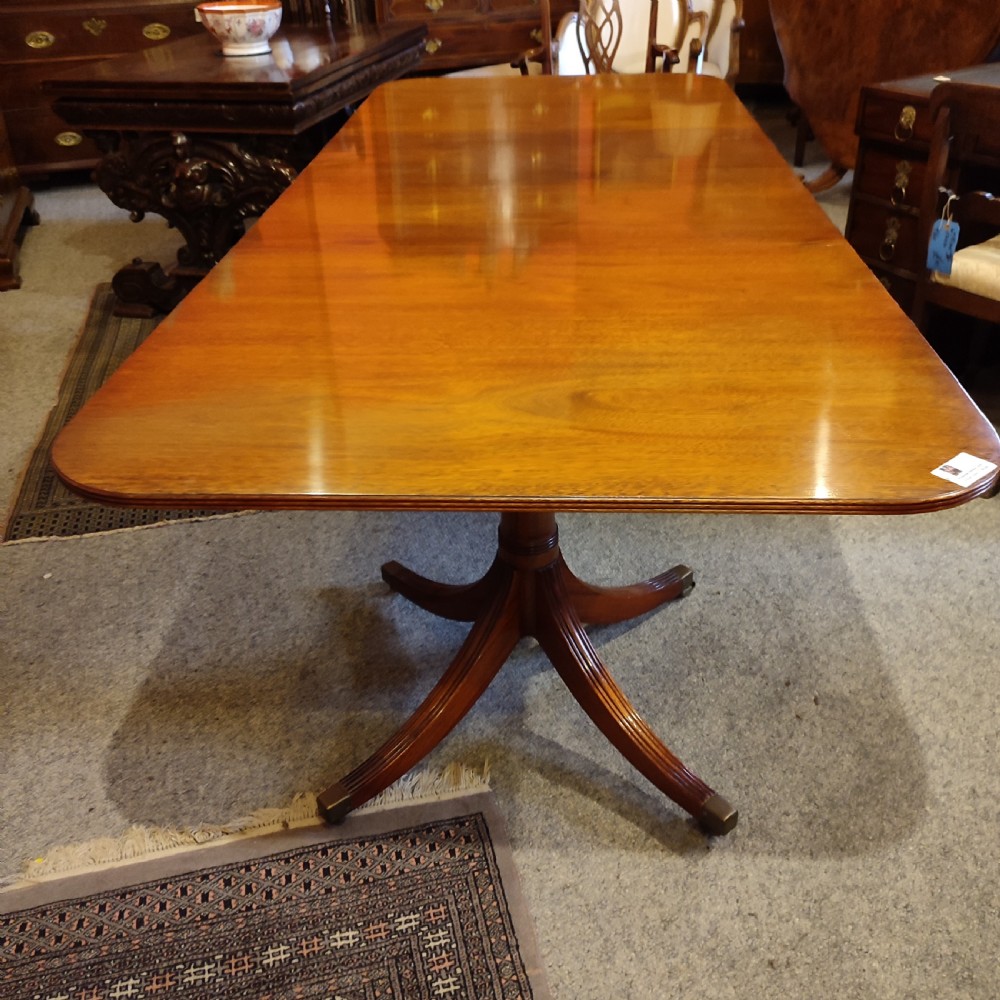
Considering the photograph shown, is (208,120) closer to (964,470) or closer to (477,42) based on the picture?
(477,42)

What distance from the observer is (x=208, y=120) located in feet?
7.27

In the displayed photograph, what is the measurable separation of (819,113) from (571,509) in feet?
9.90

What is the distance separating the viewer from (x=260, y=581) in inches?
65.6

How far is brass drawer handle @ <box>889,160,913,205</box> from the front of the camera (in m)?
2.09

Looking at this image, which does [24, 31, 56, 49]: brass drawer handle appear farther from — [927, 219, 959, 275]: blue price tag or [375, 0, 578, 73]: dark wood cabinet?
[927, 219, 959, 275]: blue price tag

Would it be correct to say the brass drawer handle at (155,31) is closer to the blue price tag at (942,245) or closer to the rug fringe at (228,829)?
the blue price tag at (942,245)

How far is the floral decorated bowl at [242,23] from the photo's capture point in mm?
2328

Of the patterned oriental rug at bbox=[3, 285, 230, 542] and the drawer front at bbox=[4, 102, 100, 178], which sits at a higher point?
the drawer front at bbox=[4, 102, 100, 178]

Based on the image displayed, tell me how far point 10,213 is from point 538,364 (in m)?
2.88

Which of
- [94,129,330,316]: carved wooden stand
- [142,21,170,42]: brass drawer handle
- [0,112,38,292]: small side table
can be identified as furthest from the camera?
[142,21,170,42]: brass drawer handle

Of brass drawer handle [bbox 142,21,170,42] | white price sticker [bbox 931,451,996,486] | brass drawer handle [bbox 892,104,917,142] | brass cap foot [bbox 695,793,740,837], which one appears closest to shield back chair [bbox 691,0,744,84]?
brass drawer handle [bbox 892,104,917,142]

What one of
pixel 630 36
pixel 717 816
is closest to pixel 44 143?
pixel 630 36

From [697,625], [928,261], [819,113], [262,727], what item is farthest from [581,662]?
[819,113]

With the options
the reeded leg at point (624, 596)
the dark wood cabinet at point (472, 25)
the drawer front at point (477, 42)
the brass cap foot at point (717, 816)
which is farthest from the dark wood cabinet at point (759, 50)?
the brass cap foot at point (717, 816)
